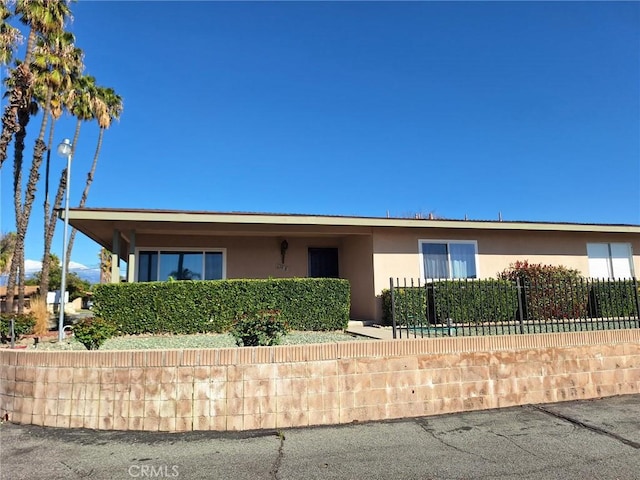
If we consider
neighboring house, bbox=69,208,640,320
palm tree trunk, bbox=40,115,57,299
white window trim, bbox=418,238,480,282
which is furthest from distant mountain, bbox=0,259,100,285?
white window trim, bbox=418,238,480,282

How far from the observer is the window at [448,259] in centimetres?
1293

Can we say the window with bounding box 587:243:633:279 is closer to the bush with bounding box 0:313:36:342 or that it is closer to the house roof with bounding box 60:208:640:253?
the house roof with bounding box 60:208:640:253

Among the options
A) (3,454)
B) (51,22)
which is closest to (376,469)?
(3,454)

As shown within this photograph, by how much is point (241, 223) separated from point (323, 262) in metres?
3.82

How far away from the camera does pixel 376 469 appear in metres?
3.81

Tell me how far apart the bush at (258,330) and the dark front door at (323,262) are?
8245 mm

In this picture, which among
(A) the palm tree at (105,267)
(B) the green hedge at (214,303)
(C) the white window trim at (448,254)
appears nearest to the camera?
(B) the green hedge at (214,303)

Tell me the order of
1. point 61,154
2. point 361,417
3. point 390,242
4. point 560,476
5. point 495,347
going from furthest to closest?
point 390,242
point 61,154
point 495,347
point 361,417
point 560,476

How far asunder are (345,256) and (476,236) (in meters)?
4.09

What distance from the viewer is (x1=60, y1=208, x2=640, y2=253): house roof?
1095cm

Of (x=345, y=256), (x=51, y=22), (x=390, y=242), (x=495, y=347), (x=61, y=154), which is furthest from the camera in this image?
(x=51, y=22)

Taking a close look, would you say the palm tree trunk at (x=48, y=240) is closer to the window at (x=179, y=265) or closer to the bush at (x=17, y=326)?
the window at (x=179, y=265)

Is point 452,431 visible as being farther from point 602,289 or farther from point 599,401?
point 602,289

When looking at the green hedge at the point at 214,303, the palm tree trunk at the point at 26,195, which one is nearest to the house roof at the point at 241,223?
the green hedge at the point at 214,303
